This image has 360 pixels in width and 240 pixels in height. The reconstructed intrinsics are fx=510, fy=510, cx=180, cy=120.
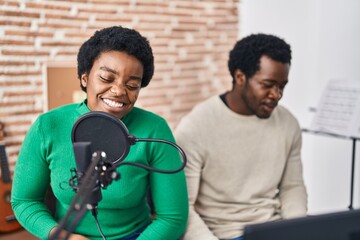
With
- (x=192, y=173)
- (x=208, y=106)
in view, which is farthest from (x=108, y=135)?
(x=208, y=106)

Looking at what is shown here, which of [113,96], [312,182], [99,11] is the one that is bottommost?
[312,182]

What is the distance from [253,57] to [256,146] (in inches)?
12.8

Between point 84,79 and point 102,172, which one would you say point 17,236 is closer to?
point 84,79

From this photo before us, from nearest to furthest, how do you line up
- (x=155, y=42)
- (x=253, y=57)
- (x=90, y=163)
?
(x=90, y=163), (x=253, y=57), (x=155, y=42)

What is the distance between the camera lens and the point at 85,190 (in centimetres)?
79

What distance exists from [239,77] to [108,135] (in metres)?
1.01

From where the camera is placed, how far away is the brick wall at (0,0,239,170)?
6.76 feet

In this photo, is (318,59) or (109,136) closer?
(109,136)

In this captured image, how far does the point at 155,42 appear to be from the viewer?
2.71 m

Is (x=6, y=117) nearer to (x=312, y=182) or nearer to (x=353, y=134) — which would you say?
(x=353, y=134)

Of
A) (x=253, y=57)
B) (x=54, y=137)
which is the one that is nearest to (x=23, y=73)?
(x=54, y=137)

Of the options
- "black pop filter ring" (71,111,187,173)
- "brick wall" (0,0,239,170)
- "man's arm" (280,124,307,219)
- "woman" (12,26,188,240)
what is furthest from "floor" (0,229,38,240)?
"black pop filter ring" (71,111,187,173)

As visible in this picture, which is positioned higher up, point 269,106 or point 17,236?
point 269,106

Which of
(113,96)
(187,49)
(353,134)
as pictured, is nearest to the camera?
(113,96)
